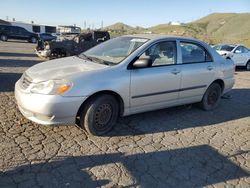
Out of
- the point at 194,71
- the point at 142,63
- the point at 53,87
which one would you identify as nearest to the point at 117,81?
the point at 142,63

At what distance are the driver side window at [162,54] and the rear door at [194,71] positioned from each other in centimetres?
24

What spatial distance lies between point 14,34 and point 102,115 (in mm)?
28885

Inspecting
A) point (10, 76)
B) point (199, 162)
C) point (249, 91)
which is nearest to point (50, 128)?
point (199, 162)

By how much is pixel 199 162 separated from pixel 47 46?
439 inches

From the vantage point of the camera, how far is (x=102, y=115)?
4668 millimetres

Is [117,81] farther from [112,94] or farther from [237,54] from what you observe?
[237,54]

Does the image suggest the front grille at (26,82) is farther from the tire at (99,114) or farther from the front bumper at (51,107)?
the tire at (99,114)

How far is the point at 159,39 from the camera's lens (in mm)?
5402

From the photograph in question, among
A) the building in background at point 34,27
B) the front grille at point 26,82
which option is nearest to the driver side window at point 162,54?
Result: the front grille at point 26,82

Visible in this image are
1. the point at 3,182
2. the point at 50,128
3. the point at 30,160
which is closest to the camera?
the point at 3,182

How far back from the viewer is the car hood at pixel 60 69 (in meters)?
4.41

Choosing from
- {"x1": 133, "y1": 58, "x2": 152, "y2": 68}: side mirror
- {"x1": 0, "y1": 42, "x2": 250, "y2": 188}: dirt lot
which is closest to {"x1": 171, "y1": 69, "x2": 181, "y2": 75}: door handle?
{"x1": 133, "y1": 58, "x2": 152, "y2": 68}: side mirror

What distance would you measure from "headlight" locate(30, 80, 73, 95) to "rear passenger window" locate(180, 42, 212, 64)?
2562mm

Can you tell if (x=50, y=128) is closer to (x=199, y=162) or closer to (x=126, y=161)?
(x=126, y=161)
